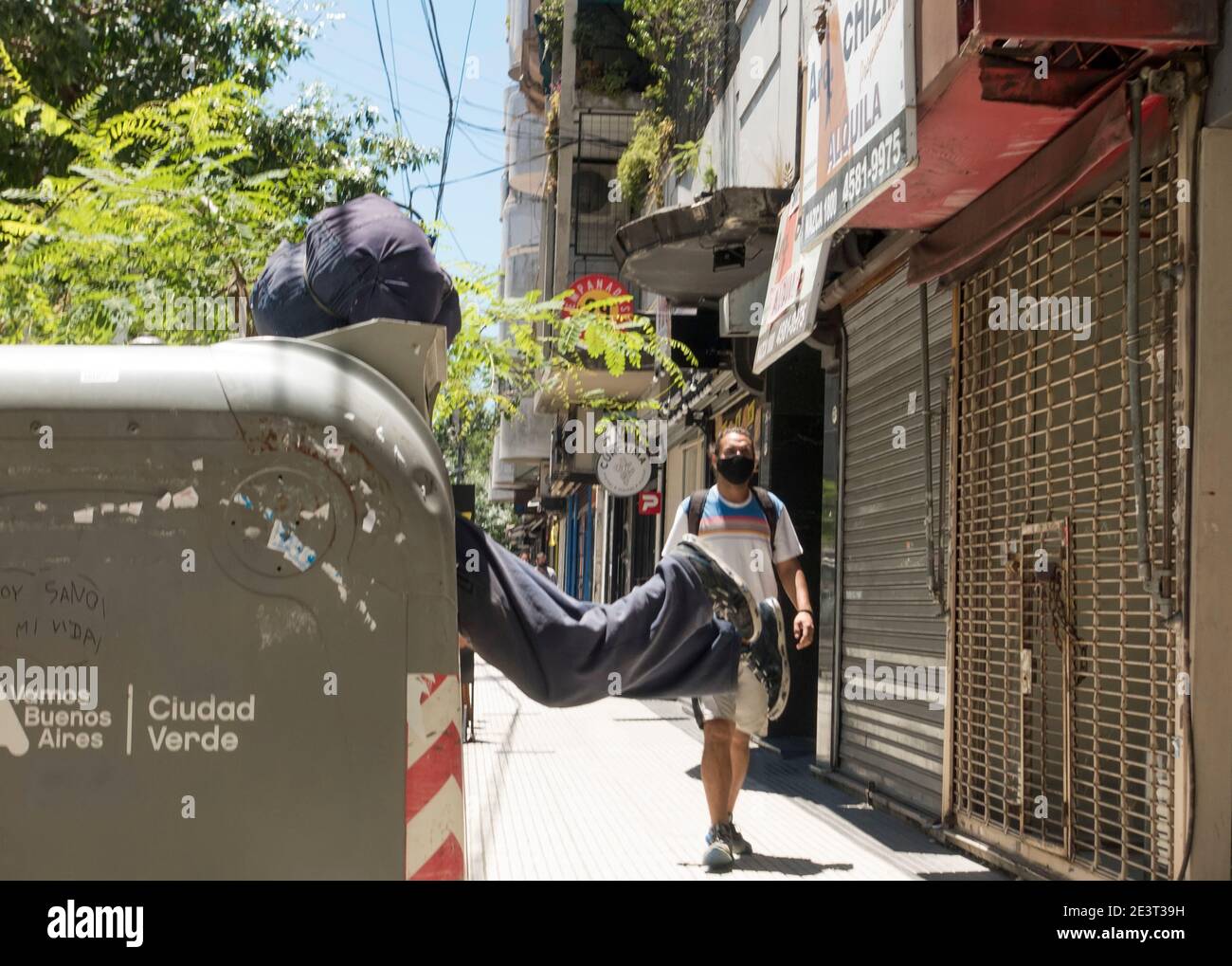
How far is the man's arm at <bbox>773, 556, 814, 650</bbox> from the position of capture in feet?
23.4

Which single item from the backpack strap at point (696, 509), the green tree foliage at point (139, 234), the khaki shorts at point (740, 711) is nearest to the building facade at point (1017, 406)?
the khaki shorts at point (740, 711)

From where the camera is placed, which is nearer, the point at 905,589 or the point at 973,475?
the point at 973,475

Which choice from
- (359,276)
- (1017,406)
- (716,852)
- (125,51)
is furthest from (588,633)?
(125,51)

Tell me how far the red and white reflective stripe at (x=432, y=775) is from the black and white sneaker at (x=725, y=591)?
2.16 ft

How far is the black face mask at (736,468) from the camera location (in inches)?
289

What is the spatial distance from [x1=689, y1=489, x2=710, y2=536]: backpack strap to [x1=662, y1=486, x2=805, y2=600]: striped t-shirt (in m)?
0.02

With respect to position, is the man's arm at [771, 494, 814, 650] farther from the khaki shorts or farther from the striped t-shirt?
the khaki shorts

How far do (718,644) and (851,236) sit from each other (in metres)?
7.64

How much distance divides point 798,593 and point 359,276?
15.2ft

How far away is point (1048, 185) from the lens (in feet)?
21.5

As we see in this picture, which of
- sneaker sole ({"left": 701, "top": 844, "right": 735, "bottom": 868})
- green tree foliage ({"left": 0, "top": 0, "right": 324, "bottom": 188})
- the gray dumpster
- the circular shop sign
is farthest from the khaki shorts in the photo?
the circular shop sign
